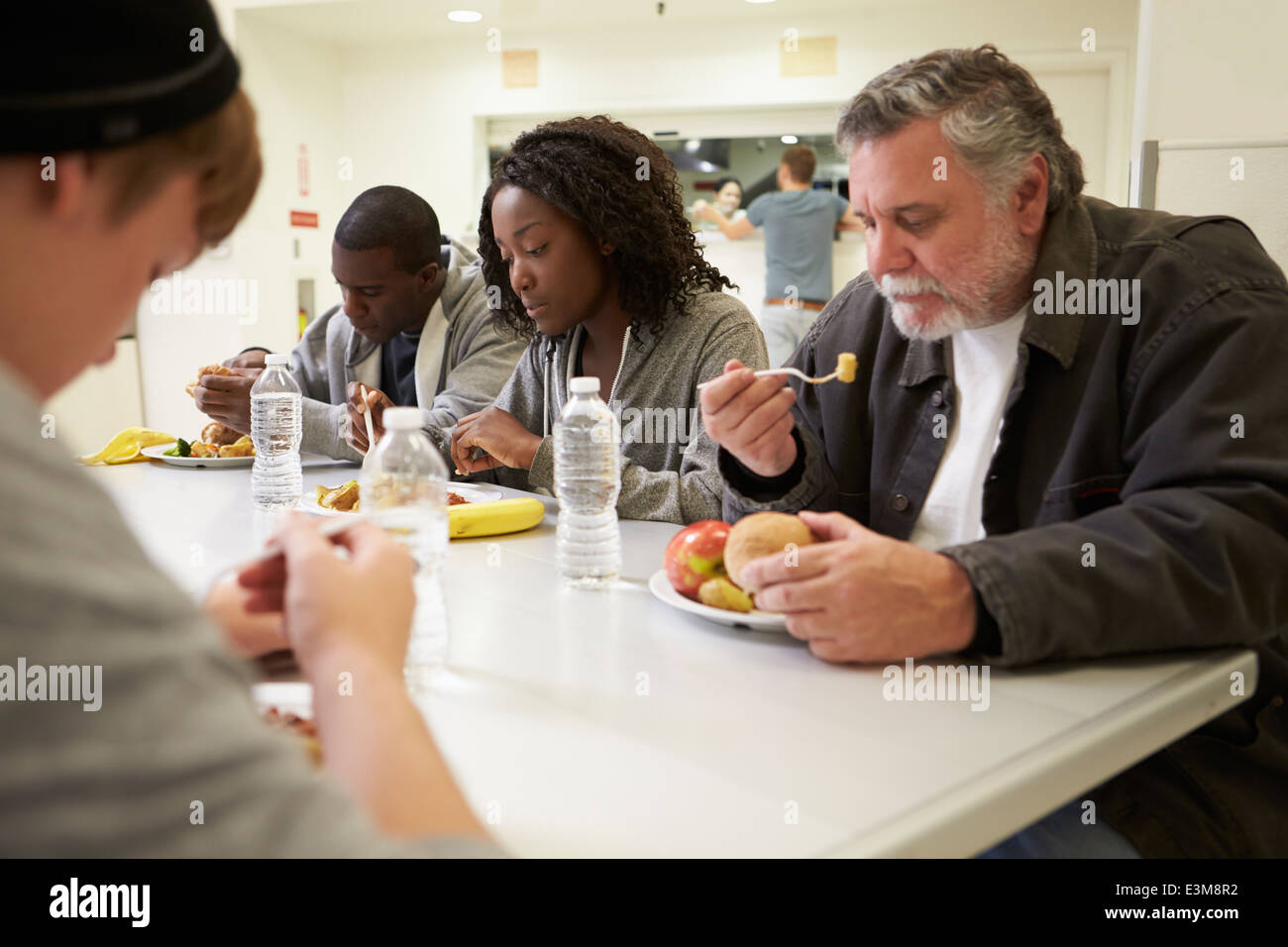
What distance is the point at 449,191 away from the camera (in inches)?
241

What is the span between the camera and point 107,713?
47 cm

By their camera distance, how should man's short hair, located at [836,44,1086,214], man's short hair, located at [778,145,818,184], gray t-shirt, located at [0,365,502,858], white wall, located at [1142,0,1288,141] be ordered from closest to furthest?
1. gray t-shirt, located at [0,365,502,858]
2. man's short hair, located at [836,44,1086,214]
3. white wall, located at [1142,0,1288,141]
4. man's short hair, located at [778,145,818,184]

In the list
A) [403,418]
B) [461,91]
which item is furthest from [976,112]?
[461,91]

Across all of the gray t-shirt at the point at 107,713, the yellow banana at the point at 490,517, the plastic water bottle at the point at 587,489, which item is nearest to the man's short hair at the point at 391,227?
the yellow banana at the point at 490,517

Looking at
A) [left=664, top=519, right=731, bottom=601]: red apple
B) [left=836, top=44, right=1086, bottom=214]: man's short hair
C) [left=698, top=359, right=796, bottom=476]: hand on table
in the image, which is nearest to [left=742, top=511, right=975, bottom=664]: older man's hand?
[left=664, top=519, right=731, bottom=601]: red apple

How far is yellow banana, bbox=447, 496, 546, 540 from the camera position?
1.67 metres

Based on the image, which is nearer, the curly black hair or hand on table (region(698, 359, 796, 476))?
hand on table (region(698, 359, 796, 476))

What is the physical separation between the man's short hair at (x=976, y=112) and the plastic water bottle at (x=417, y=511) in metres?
0.72

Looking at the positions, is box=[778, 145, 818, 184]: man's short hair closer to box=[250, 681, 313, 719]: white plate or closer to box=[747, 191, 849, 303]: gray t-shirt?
box=[747, 191, 849, 303]: gray t-shirt

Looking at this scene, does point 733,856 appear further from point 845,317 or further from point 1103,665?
point 845,317

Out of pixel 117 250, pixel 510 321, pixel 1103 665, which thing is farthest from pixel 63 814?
pixel 510 321

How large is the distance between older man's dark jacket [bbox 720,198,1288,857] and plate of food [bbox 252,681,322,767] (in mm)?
627

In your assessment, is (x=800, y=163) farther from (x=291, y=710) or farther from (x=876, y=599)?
(x=291, y=710)

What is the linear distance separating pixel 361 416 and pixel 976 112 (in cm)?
136
